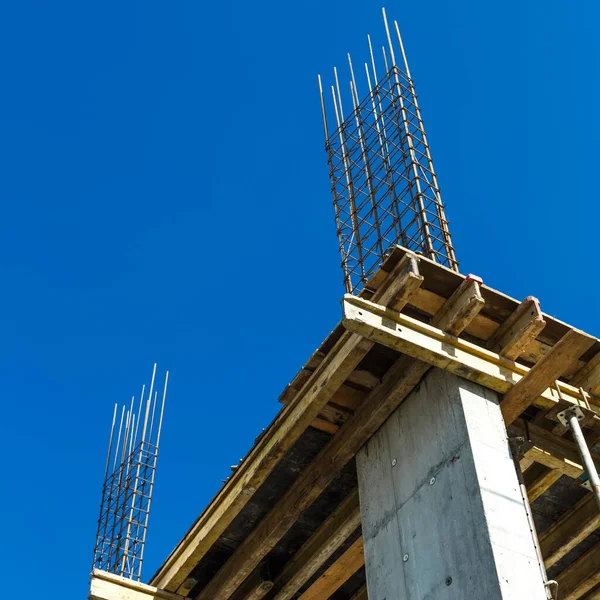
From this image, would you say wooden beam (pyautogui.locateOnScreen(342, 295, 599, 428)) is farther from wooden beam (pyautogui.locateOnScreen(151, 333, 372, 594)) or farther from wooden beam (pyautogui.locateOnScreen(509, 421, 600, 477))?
wooden beam (pyautogui.locateOnScreen(509, 421, 600, 477))

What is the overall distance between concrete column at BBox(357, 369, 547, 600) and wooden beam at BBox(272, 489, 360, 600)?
3.49 ft

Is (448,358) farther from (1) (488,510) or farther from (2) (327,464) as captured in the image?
(2) (327,464)

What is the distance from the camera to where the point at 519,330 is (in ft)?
26.5

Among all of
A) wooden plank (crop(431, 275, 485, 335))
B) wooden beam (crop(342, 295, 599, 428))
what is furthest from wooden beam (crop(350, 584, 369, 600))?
wooden plank (crop(431, 275, 485, 335))

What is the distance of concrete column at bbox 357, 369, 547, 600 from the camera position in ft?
21.5

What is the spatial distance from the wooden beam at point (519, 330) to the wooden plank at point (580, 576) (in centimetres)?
342

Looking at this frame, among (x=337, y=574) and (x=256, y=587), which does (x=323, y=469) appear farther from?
(x=256, y=587)

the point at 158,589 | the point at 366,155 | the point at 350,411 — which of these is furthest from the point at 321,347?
the point at 158,589

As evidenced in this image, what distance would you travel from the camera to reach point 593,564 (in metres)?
10.0

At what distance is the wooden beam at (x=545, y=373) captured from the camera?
25.0 feet

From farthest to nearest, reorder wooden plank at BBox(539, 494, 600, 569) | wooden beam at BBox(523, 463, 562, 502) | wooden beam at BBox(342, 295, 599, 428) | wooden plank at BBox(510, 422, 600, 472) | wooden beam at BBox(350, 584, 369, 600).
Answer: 1. wooden beam at BBox(350, 584, 369, 600)
2. wooden plank at BBox(539, 494, 600, 569)
3. wooden beam at BBox(523, 463, 562, 502)
4. wooden plank at BBox(510, 422, 600, 472)
5. wooden beam at BBox(342, 295, 599, 428)

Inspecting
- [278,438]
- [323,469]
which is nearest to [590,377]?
[323,469]

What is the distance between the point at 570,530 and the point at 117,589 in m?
5.59

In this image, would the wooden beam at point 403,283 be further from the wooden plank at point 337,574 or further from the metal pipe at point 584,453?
the wooden plank at point 337,574
